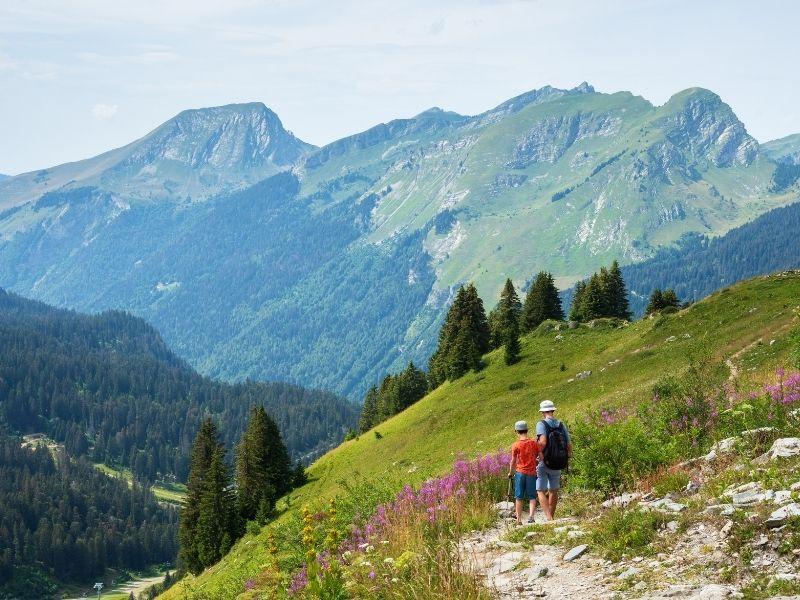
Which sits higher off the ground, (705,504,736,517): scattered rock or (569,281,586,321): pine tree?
(705,504,736,517): scattered rock

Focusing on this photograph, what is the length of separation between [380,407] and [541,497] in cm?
9324

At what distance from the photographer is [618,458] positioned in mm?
15516

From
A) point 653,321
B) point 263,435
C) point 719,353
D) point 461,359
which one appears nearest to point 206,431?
point 263,435

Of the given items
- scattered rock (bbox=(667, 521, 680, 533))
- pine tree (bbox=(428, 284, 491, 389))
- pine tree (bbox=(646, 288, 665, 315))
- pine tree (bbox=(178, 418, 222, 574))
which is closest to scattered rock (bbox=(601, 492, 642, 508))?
scattered rock (bbox=(667, 521, 680, 533))

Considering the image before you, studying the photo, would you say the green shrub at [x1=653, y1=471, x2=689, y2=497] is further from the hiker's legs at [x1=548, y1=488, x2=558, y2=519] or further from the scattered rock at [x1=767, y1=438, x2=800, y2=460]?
the hiker's legs at [x1=548, y1=488, x2=558, y2=519]

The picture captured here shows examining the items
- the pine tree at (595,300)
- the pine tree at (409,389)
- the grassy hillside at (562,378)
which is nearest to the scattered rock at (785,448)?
the grassy hillside at (562,378)

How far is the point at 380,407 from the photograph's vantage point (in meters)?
108

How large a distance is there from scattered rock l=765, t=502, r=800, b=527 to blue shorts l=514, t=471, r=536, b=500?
672 cm

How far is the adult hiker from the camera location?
1609 cm

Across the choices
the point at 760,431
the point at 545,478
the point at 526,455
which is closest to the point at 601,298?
the point at 526,455

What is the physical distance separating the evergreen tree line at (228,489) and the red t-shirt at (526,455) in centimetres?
5168

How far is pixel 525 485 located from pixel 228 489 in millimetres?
61398

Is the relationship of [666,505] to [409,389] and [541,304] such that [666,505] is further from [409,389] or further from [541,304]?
[409,389]

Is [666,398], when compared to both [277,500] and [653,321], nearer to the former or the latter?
[653,321]
